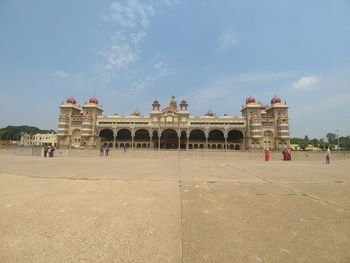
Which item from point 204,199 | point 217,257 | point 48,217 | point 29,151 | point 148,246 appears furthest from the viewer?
point 29,151

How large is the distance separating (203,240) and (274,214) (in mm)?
1962

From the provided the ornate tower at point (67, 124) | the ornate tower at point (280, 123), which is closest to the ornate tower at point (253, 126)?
the ornate tower at point (280, 123)

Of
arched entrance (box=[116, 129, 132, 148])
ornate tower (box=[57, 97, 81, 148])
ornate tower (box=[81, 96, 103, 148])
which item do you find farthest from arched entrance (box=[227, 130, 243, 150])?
ornate tower (box=[57, 97, 81, 148])

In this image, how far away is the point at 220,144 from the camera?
62719 mm

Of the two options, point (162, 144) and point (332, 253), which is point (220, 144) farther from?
point (332, 253)

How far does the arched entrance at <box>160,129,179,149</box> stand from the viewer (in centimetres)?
6506

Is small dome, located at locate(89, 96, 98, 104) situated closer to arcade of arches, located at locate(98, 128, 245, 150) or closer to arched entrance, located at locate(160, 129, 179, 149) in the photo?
arcade of arches, located at locate(98, 128, 245, 150)

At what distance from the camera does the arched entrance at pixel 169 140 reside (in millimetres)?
65062

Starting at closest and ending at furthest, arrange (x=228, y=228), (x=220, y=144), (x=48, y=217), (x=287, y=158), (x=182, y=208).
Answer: (x=228, y=228) → (x=48, y=217) → (x=182, y=208) → (x=287, y=158) → (x=220, y=144)

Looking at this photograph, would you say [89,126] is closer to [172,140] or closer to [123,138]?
[123,138]

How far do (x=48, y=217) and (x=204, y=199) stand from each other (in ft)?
11.3

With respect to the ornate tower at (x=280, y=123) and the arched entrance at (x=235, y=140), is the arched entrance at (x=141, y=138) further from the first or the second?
the ornate tower at (x=280, y=123)

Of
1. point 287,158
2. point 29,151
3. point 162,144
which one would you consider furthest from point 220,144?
point 29,151

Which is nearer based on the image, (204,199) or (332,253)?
(332,253)
